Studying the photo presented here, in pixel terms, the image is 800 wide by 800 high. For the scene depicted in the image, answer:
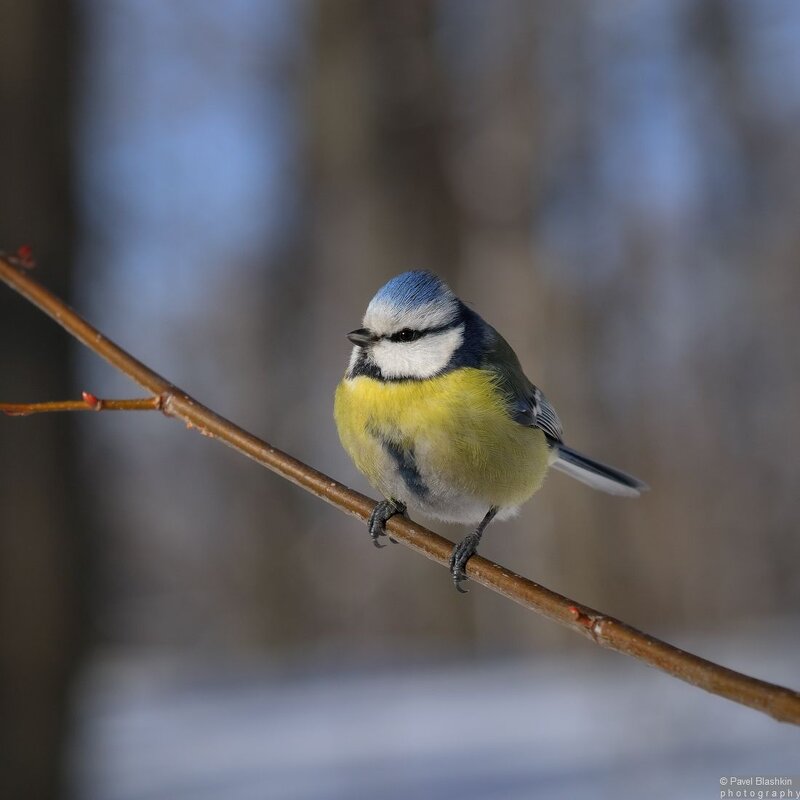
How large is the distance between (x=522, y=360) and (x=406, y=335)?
512 centimetres

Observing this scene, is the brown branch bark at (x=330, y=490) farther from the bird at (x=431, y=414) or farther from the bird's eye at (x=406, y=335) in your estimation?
the bird's eye at (x=406, y=335)

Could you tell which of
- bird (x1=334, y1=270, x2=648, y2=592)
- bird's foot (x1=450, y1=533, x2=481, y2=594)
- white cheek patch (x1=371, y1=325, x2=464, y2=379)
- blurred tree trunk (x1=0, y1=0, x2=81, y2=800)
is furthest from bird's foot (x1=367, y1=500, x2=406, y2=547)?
blurred tree trunk (x1=0, y1=0, x2=81, y2=800)

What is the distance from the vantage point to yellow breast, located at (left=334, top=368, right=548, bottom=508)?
78.5 inches

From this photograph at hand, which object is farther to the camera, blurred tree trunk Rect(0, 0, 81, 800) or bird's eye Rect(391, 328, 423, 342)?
blurred tree trunk Rect(0, 0, 81, 800)

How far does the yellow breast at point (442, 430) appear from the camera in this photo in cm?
199

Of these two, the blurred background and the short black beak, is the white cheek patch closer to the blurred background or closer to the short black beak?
the short black beak

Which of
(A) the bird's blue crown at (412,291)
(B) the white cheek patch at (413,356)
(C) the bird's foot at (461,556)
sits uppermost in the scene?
(A) the bird's blue crown at (412,291)

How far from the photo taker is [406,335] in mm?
2000

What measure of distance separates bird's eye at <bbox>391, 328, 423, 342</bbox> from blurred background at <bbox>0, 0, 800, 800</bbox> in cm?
387

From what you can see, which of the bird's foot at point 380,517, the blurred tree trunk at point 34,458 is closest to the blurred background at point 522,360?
the blurred tree trunk at point 34,458

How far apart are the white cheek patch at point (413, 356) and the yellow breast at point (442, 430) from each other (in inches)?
0.9

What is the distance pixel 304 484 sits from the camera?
5.50ft

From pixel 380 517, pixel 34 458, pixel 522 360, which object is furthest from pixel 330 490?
pixel 522 360

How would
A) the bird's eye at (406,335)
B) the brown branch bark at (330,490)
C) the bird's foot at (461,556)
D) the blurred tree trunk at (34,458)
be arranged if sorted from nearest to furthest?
1. the brown branch bark at (330,490)
2. the bird's foot at (461,556)
3. the bird's eye at (406,335)
4. the blurred tree trunk at (34,458)
